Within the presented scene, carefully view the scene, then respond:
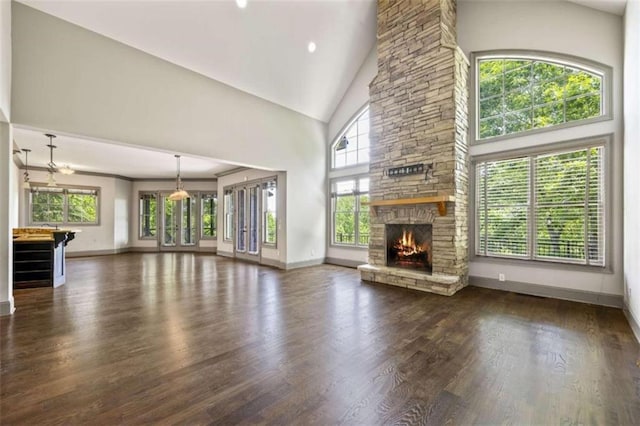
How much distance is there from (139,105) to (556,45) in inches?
273

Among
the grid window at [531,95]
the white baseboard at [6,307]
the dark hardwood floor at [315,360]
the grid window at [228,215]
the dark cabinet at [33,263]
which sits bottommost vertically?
the dark hardwood floor at [315,360]

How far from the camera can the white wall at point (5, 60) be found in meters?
3.23

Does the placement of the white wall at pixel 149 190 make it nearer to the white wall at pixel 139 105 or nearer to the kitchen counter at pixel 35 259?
the white wall at pixel 139 105

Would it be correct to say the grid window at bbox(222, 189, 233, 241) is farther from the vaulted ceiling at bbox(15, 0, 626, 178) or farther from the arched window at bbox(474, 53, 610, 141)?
the arched window at bbox(474, 53, 610, 141)

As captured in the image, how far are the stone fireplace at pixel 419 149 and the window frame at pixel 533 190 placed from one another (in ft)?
0.83

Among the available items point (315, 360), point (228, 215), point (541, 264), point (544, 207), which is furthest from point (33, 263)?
point (544, 207)

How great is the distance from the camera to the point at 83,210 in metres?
9.80

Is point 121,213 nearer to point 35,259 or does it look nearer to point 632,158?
point 35,259

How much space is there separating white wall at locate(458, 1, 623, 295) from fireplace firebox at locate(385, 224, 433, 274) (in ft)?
2.86

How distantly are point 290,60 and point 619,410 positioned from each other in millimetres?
6634

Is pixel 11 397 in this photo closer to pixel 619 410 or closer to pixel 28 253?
pixel 619 410

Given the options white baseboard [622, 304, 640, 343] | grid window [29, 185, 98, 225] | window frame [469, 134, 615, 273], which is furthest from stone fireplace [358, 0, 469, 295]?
grid window [29, 185, 98, 225]

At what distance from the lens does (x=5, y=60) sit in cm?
338

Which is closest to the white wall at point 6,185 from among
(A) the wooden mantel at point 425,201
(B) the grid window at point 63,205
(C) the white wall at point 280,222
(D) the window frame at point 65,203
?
(C) the white wall at point 280,222
